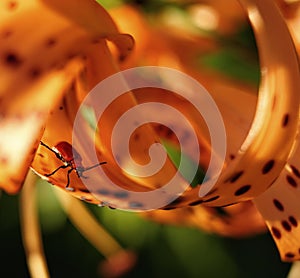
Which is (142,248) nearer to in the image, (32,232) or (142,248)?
(142,248)

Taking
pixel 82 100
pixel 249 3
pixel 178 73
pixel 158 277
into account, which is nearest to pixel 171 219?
pixel 158 277

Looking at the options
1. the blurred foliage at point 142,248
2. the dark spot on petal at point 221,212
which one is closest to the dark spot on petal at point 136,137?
the dark spot on petal at point 221,212

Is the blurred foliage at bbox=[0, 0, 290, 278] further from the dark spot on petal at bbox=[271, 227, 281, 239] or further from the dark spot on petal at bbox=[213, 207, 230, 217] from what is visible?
the dark spot on petal at bbox=[271, 227, 281, 239]

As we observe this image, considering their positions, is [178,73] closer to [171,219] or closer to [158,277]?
[171,219]

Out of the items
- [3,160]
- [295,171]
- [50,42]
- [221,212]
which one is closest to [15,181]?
[3,160]

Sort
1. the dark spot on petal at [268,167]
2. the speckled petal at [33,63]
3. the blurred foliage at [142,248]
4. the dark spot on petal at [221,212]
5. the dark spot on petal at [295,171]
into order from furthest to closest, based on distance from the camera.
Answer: the blurred foliage at [142,248], the dark spot on petal at [221,212], the dark spot on petal at [295,171], the dark spot on petal at [268,167], the speckled petal at [33,63]

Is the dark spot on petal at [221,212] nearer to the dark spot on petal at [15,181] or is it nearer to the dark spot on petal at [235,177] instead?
the dark spot on petal at [235,177]
